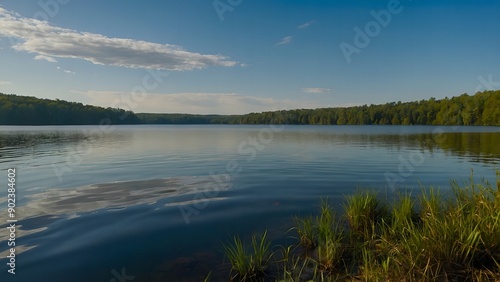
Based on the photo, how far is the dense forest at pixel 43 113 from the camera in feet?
424

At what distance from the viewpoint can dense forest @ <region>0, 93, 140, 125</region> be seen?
12925cm

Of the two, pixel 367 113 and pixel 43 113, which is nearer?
pixel 43 113

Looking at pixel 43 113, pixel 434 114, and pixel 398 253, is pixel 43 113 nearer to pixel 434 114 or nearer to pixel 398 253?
pixel 398 253

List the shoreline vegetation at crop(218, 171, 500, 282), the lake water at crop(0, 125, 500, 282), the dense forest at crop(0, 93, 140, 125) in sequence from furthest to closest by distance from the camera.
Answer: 1. the dense forest at crop(0, 93, 140, 125)
2. the lake water at crop(0, 125, 500, 282)
3. the shoreline vegetation at crop(218, 171, 500, 282)

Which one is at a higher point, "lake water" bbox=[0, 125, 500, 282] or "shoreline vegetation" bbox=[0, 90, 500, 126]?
"shoreline vegetation" bbox=[0, 90, 500, 126]

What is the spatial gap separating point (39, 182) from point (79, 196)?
533 centimetres

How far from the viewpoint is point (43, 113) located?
139250 mm

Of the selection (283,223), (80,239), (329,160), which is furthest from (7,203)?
(329,160)

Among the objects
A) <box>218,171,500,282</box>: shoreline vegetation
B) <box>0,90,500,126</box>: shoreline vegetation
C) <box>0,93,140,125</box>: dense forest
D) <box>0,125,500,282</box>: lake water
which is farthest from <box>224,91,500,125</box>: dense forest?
<box>218,171,500,282</box>: shoreline vegetation

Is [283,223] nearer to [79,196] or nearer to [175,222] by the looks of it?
[175,222]

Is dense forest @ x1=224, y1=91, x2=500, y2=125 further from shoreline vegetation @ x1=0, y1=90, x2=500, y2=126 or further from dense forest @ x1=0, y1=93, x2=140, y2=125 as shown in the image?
dense forest @ x1=0, y1=93, x2=140, y2=125

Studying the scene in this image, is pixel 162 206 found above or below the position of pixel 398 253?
below

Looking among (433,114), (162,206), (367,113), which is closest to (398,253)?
(162,206)

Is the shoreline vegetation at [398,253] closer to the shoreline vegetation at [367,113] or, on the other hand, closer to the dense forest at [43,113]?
the shoreline vegetation at [367,113]
